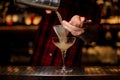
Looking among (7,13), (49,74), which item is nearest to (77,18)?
(49,74)

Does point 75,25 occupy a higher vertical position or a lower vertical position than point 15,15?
higher

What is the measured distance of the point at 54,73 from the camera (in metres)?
2.04

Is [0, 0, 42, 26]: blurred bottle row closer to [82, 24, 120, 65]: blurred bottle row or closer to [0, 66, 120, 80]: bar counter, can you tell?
[82, 24, 120, 65]: blurred bottle row

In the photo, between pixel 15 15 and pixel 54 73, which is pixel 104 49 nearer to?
pixel 15 15

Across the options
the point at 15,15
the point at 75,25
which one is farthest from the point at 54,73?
the point at 15,15

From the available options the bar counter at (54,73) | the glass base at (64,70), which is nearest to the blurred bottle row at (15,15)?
the bar counter at (54,73)

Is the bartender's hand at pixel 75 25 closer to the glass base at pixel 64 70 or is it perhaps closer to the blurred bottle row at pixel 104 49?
the glass base at pixel 64 70

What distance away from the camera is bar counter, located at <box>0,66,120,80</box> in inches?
75.5

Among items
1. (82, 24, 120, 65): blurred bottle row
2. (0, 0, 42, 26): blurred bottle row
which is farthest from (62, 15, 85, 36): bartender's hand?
(0, 0, 42, 26): blurred bottle row

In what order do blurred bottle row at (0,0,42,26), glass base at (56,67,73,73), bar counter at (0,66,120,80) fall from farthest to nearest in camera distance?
blurred bottle row at (0,0,42,26)
glass base at (56,67,73,73)
bar counter at (0,66,120,80)

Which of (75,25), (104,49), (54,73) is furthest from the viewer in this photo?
(104,49)

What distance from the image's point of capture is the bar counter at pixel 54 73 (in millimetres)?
1919

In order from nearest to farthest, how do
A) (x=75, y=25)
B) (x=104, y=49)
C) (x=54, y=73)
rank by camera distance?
1. (x=54, y=73)
2. (x=75, y=25)
3. (x=104, y=49)

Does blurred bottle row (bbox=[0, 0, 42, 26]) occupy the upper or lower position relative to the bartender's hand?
lower
